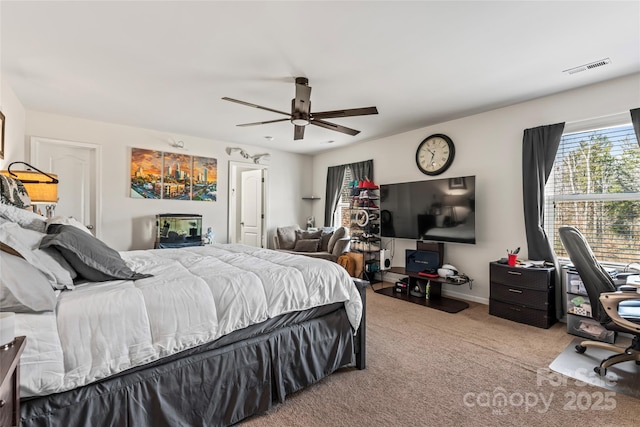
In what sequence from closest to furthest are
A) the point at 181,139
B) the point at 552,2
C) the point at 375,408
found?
1. the point at 375,408
2. the point at 552,2
3. the point at 181,139

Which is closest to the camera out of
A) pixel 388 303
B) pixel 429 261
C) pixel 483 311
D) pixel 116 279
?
pixel 116 279

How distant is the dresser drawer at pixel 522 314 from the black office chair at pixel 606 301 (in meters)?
0.55

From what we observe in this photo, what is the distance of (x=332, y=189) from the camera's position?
6.13 meters

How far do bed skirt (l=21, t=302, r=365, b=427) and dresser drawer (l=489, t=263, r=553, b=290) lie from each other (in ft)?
6.90

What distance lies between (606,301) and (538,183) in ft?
5.53

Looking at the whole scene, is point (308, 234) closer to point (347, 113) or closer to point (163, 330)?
point (347, 113)

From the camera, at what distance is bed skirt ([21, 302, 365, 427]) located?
1256 mm

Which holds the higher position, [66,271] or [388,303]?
[66,271]

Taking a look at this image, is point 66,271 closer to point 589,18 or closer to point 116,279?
point 116,279

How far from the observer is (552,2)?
6.24 feet

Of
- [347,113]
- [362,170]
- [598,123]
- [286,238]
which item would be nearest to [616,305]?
[598,123]

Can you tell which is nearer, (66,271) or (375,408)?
(66,271)

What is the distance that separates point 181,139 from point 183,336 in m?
4.40

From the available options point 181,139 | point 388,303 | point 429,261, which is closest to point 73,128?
point 181,139
